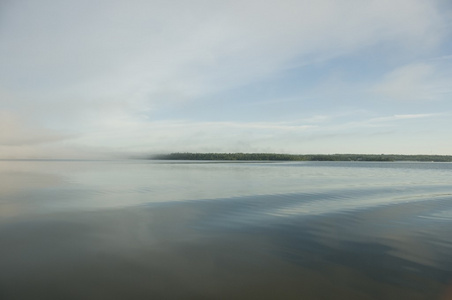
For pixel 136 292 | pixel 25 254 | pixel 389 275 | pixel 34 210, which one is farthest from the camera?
pixel 34 210

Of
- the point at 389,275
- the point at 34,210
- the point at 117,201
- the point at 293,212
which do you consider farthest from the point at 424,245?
the point at 34,210

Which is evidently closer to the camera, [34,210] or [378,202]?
[34,210]

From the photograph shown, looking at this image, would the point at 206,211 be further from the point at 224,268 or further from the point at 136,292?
the point at 136,292

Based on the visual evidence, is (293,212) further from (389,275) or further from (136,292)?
(136,292)

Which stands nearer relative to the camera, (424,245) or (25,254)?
(25,254)

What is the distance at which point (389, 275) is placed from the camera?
20.9ft

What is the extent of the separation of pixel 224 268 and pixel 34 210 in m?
9.41

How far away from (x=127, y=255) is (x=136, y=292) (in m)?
1.89

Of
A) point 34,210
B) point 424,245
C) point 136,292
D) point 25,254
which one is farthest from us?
point 34,210

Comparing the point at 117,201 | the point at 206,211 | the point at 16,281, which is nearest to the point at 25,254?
the point at 16,281

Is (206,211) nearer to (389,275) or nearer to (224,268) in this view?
(224,268)

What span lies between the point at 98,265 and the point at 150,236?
234 cm

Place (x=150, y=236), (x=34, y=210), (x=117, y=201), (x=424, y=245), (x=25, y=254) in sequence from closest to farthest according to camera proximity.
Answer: (x=25, y=254) → (x=424, y=245) → (x=150, y=236) → (x=34, y=210) → (x=117, y=201)

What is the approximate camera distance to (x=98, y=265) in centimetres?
673
